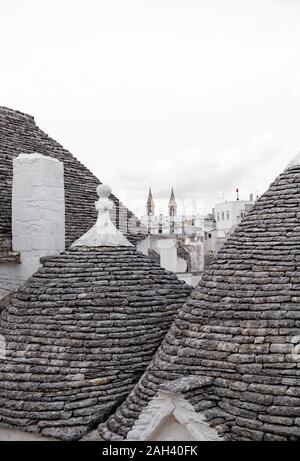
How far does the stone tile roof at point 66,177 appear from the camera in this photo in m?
10.2

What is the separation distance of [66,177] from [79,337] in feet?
19.6

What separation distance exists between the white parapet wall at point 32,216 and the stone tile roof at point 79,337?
61.8 inches

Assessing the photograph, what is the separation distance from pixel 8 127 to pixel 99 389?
7.40 m

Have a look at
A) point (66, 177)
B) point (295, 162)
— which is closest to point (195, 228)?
point (66, 177)

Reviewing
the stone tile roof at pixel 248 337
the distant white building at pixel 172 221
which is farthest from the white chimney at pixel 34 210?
the distant white building at pixel 172 221

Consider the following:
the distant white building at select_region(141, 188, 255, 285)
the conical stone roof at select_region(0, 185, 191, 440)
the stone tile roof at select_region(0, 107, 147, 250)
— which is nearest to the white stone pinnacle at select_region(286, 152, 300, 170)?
the conical stone roof at select_region(0, 185, 191, 440)

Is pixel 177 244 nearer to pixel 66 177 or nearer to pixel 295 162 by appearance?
pixel 66 177

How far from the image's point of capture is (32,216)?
9242 mm

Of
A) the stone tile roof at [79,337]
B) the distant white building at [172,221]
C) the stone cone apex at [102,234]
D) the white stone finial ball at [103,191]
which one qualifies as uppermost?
the distant white building at [172,221]

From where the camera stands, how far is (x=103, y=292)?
7.16m

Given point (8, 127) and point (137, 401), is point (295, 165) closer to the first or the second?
point (137, 401)

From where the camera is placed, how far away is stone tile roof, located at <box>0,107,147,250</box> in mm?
10156

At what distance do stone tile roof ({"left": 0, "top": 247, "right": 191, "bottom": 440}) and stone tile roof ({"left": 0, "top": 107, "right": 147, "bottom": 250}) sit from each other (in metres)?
2.43

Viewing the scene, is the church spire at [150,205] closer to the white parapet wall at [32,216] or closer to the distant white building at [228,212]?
the distant white building at [228,212]
